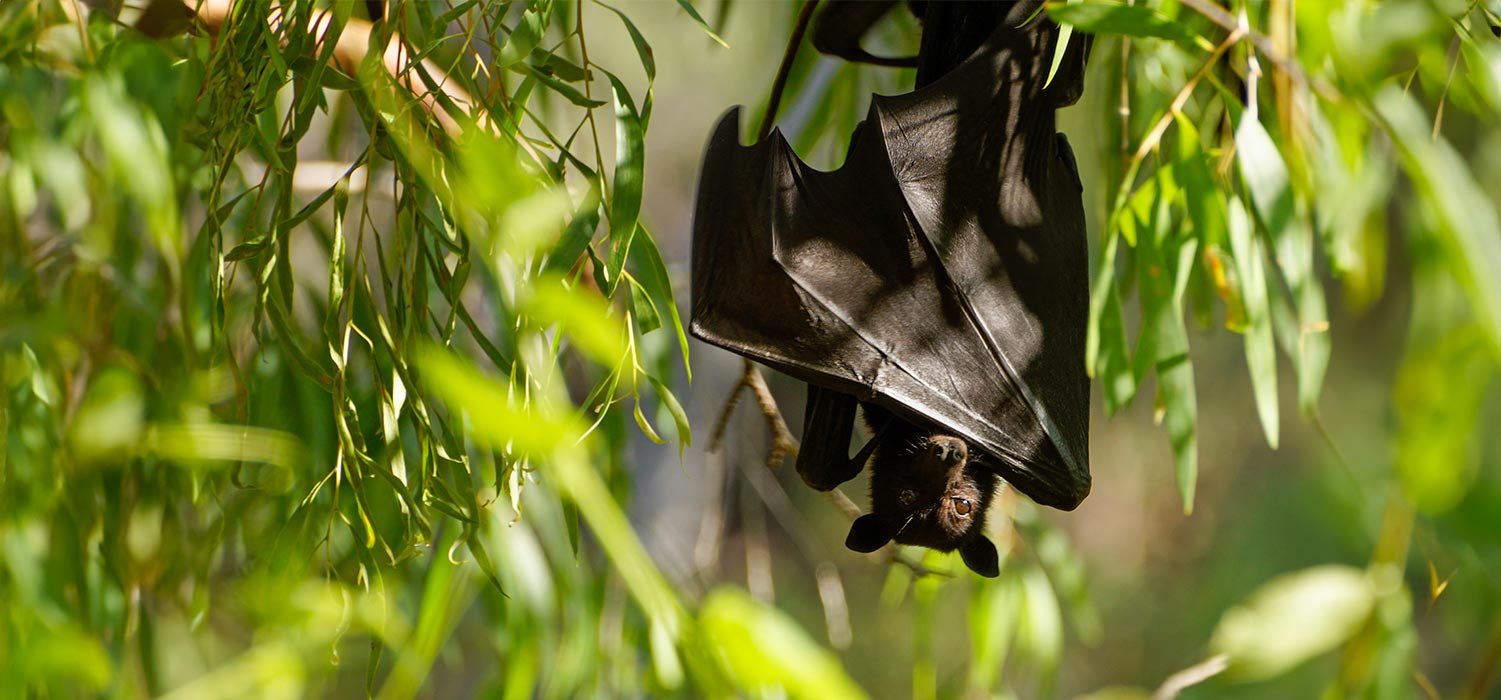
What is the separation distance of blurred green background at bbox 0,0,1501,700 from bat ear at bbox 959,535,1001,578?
2cm

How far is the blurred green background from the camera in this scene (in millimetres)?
413

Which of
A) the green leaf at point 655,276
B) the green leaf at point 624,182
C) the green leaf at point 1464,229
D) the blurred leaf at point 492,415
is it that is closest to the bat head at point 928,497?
the green leaf at point 655,276

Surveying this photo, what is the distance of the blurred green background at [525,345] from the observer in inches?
16.3

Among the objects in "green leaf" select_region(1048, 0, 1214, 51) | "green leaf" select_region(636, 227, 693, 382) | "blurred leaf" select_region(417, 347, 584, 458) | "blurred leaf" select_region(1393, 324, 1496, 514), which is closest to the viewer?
"blurred leaf" select_region(417, 347, 584, 458)

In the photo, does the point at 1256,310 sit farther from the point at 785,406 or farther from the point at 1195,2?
the point at 785,406

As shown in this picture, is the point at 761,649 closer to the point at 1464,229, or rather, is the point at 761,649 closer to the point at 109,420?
the point at 1464,229

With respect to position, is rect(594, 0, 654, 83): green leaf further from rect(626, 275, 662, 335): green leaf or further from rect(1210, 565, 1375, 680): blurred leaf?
rect(1210, 565, 1375, 680): blurred leaf

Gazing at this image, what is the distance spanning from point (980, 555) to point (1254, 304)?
284 millimetres

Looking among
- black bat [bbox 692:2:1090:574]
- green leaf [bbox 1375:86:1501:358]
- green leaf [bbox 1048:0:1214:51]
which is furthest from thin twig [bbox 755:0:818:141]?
green leaf [bbox 1375:86:1501:358]

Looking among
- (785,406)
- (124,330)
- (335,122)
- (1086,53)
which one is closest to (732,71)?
(785,406)

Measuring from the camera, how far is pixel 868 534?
0.83 m

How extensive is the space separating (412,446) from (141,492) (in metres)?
0.24

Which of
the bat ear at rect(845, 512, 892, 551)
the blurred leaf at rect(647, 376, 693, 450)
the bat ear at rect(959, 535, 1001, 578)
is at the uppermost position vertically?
the blurred leaf at rect(647, 376, 693, 450)

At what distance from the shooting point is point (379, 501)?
33.7 inches
